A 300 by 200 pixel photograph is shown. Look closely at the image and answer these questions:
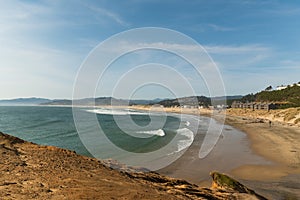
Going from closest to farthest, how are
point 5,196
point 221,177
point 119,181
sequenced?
point 5,196, point 119,181, point 221,177

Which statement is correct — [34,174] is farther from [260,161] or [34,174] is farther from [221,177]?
[260,161]

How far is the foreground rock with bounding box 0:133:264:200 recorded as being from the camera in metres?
6.77

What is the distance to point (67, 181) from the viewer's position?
757cm

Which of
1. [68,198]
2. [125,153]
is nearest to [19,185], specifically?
[68,198]

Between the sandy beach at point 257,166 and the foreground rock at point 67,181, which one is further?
the sandy beach at point 257,166

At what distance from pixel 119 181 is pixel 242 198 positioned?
4458 mm

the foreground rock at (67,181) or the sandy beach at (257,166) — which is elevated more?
the foreground rock at (67,181)

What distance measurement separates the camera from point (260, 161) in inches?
865

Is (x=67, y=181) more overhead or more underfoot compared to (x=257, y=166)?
more overhead

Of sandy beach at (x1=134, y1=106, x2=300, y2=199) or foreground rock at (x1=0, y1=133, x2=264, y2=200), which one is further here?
sandy beach at (x1=134, y1=106, x2=300, y2=199)

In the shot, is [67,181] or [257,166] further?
[257,166]

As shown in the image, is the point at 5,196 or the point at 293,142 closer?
the point at 5,196

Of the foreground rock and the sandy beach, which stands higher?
the foreground rock

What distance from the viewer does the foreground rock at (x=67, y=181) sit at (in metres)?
6.77
